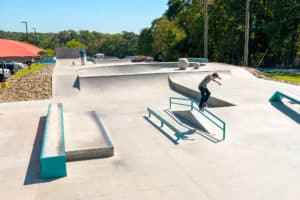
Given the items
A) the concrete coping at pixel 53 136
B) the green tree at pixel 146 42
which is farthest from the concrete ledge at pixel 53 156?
the green tree at pixel 146 42

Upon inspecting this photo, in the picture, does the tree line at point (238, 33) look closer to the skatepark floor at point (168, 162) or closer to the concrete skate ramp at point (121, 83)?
the concrete skate ramp at point (121, 83)

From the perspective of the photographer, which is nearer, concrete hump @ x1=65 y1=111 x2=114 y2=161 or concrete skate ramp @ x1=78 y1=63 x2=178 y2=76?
concrete hump @ x1=65 y1=111 x2=114 y2=161

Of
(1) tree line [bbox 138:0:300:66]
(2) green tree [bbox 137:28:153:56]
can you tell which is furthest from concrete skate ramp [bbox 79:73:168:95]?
(2) green tree [bbox 137:28:153:56]

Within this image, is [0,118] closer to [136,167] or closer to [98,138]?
[98,138]

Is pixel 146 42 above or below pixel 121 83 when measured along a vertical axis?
above

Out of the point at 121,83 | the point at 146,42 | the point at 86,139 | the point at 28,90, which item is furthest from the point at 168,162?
the point at 146,42

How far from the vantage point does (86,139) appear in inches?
305

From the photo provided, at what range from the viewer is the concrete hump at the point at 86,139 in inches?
275

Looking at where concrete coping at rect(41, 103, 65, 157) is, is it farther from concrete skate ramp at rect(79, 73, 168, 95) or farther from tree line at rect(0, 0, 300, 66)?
tree line at rect(0, 0, 300, 66)

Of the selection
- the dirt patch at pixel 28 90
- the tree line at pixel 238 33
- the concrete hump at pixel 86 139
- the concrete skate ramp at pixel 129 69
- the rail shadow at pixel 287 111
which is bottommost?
the concrete hump at pixel 86 139

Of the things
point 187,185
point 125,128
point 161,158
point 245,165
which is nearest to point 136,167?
point 161,158

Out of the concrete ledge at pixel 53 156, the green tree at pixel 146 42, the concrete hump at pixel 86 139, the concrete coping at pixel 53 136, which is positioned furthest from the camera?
the green tree at pixel 146 42

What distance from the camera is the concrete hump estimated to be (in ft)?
22.9

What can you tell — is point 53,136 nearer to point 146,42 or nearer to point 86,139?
point 86,139
